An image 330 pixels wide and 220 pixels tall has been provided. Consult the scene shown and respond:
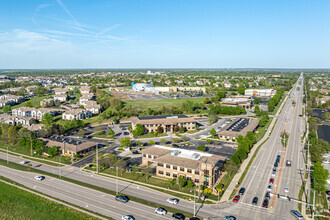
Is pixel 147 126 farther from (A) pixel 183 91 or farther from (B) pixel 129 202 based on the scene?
(A) pixel 183 91

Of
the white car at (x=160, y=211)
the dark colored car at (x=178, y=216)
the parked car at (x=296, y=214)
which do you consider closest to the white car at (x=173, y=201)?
the white car at (x=160, y=211)

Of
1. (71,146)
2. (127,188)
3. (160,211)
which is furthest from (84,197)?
(71,146)

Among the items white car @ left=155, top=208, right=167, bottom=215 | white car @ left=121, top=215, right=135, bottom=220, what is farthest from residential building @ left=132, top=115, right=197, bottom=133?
white car @ left=121, top=215, right=135, bottom=220

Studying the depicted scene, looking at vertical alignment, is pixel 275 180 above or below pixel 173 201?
above

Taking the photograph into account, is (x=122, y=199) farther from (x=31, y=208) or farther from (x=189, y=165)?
(x=31, y=208)

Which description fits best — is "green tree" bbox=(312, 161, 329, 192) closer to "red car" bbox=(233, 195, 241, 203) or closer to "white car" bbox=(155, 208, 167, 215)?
"red car" bbox=(233, 195, 241, 203)

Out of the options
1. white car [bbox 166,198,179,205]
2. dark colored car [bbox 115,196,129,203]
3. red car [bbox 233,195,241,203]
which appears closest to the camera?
white car [bbox 166,198,179,205]

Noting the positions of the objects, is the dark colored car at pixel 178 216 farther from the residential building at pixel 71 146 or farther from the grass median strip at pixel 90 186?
Result: the residential building at pixel 71 146
